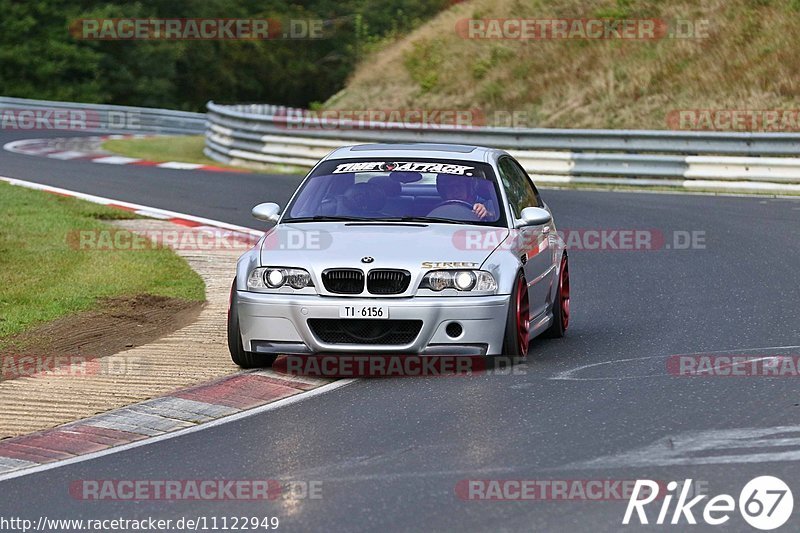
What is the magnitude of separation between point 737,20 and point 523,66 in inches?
184

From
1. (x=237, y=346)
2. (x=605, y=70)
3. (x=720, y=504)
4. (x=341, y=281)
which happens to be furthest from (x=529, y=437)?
(x=605, y=70)

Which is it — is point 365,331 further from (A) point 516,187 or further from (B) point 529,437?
(A) point 516,187

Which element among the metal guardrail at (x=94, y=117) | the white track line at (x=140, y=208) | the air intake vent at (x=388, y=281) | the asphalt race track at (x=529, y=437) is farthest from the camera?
the metal guardrail at (x=94, y=117)

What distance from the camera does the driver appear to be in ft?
34.2

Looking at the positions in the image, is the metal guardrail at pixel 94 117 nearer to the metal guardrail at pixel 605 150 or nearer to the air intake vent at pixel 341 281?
the metal guardrail at pixel 605 150

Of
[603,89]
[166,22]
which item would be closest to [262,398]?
[603,89]

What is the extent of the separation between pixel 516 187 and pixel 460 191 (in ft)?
2.42

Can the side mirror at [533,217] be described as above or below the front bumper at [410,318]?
above

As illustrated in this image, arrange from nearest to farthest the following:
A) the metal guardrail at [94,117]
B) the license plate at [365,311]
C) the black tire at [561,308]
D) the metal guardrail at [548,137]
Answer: the license plate at [365,311] < the black tire at [561,308] < the metal guardrail at [548,137] < the metal guardrail at [94,117]

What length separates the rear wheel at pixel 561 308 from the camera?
1098 cm

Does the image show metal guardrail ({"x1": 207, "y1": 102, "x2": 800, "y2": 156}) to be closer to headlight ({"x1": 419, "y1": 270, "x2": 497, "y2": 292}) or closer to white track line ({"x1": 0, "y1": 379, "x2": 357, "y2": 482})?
headlight ({"x1": 419, "y1": 270, "x2": 497, "y2": 292})

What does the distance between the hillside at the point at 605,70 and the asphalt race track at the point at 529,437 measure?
1666cm

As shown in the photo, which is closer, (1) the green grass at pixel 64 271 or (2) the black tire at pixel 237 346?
(2) the black tire at pixel 237 346

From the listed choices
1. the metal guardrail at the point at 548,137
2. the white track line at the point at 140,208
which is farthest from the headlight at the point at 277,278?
the metal guardrail at the point at 548,137
